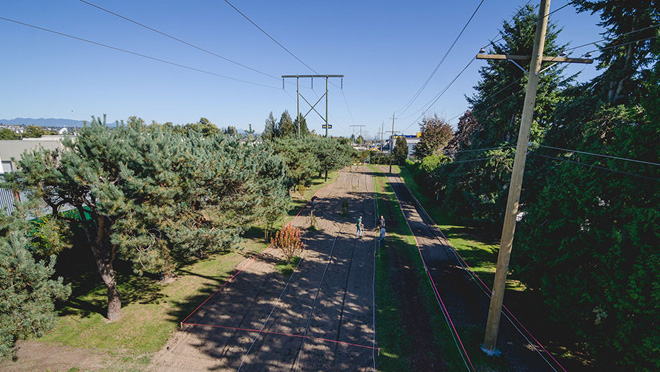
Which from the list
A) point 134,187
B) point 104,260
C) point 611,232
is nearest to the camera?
point 611,232

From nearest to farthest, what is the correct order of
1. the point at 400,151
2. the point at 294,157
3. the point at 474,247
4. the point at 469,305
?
1. the point at 469,305
2. the point at 474,247
3. the point at 294,157
4. the point at 400,151

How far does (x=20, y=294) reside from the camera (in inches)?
287

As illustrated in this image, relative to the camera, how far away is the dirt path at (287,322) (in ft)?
32.1

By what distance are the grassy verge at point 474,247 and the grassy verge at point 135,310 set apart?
12476 millimetres

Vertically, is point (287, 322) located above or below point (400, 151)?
below

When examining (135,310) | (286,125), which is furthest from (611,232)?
(286,125)

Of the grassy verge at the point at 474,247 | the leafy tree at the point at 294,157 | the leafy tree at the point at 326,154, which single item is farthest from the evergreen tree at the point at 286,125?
the grassy verge at the point at 474,247

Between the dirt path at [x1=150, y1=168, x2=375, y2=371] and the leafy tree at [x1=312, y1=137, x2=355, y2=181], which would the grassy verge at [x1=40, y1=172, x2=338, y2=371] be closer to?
the dirt path at [x1=150, y1=168, x2=375, y2=371]

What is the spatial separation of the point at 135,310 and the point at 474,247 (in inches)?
863

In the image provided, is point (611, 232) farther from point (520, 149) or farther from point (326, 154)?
point (326, 154)

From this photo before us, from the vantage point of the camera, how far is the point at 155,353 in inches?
400

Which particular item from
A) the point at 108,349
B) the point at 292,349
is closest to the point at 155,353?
the point at 108,349

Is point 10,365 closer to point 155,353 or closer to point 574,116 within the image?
point 155,353

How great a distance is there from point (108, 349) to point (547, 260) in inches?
682
